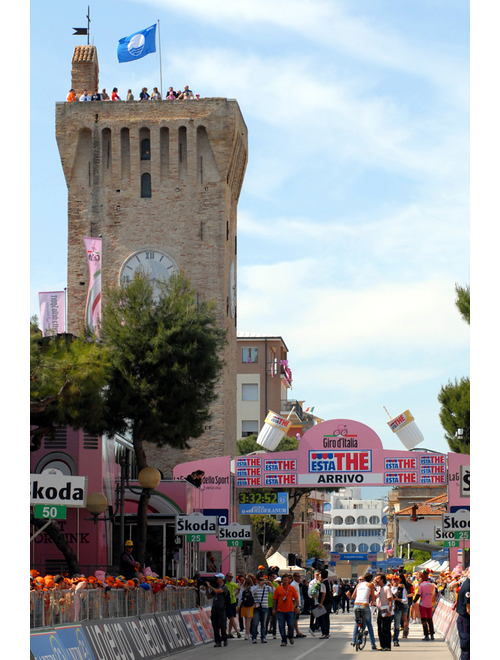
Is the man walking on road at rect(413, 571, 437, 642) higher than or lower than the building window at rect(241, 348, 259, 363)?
lower

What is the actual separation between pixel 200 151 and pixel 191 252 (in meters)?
5.17

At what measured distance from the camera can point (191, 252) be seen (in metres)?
48.5

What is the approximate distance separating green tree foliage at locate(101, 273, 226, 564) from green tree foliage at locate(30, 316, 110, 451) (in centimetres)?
359

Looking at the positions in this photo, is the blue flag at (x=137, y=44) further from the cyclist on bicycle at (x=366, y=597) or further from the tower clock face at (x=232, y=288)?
the cyclist on bicycle at (x=366, y=597)

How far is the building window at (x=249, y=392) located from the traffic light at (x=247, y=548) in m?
40.4

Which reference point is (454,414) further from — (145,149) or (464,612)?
(464,612)

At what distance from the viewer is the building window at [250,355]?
9256cm

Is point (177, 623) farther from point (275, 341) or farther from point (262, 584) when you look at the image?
point (275, 341)

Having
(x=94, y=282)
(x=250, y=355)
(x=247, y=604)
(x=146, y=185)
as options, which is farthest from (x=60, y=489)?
(x=250, y=355)

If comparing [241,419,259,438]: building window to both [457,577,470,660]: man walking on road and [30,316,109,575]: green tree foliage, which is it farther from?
[457,577,470,660]: man walking on road

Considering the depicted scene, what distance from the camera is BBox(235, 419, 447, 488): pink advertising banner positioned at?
38719 mm

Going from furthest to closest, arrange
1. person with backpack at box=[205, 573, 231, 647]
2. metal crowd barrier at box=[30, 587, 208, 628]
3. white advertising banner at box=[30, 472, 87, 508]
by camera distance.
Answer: person with backpack at box=[205, 573, 231, 647] < white advertising banner at box=[30, 472, 87, 508] < metal crowd barrier at box=[30, 587, 208, 628]

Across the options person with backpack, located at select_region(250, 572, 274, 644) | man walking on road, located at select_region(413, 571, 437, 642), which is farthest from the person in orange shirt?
man walking on road, located at select_region(413, 571, 437, 642)
